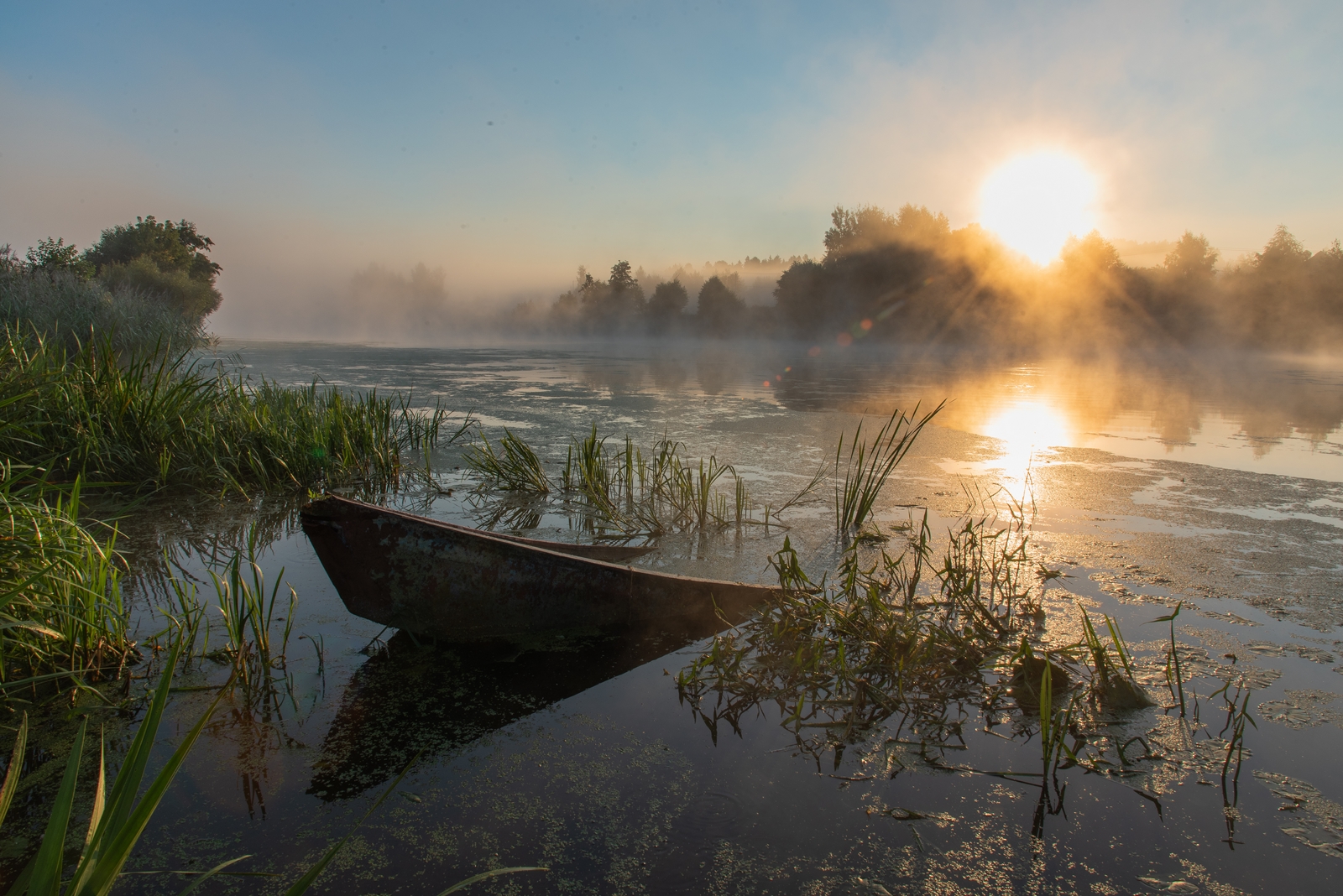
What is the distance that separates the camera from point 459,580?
108 inches

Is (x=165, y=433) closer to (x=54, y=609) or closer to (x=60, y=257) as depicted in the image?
(x=54, y=609)

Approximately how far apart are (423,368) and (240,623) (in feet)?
60.5

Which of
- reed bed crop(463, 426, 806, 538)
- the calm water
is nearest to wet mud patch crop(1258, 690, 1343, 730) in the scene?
the calm water

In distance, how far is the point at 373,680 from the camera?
256 centimetres

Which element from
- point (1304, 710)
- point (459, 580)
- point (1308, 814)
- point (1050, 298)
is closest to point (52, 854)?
point (459, 580)

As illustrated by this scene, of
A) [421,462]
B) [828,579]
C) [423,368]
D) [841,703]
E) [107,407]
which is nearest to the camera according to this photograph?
[841,703]

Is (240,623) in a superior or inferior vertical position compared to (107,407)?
inferior

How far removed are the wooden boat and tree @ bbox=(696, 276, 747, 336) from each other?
45.8m

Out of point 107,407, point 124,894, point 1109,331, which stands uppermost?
point 1109,331

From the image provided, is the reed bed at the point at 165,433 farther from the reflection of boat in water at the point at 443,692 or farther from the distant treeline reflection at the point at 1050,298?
the distant treeline reflection at the point at 1050,298

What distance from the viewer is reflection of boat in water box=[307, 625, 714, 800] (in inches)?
82.6

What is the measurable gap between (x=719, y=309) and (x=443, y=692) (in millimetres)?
47164

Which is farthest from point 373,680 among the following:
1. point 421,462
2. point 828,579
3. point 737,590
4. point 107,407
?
point 421,462

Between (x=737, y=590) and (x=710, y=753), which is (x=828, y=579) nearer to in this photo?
(x=737, y=590)
